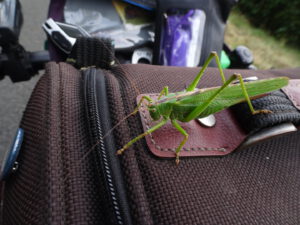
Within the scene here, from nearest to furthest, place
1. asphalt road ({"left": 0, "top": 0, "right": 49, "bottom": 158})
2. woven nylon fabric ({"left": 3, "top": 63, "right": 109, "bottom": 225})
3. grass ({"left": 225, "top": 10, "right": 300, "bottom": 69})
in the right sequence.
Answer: woven nylon fabric ({"left": 3, "top": 63, "right": 109, "bottom": 225}) → asphalt road ({"left": 0, "top": 0, "right": 49, "bottom": 158}) → grass ({"left": 225, "top": 10, "right": 300, "bottom": 69})

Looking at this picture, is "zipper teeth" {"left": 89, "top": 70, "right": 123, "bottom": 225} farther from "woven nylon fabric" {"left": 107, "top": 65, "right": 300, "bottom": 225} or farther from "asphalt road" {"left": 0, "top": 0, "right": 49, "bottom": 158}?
"asphalt road" {"left": 0, "top": 0, "right": 49, "bottom": 158}

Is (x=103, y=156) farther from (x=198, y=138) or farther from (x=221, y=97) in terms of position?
(x=221, y=97)

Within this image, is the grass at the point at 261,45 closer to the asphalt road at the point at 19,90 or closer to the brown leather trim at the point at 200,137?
the asphalt road at the point at 19,90

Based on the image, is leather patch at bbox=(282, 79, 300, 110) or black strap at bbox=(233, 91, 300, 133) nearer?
black strap at bbox=(233, 91, 300, 133)

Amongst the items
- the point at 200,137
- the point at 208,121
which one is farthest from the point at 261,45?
the point at 200,137

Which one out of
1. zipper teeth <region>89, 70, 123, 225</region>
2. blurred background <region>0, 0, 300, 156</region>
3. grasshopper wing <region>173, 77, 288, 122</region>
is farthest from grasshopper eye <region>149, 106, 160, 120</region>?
blurred background <region>0, 0, 300, 156</region>

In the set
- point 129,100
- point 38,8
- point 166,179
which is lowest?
point 38,8

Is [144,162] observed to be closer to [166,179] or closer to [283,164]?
[166,179]

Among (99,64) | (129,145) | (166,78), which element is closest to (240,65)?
(166,78)
